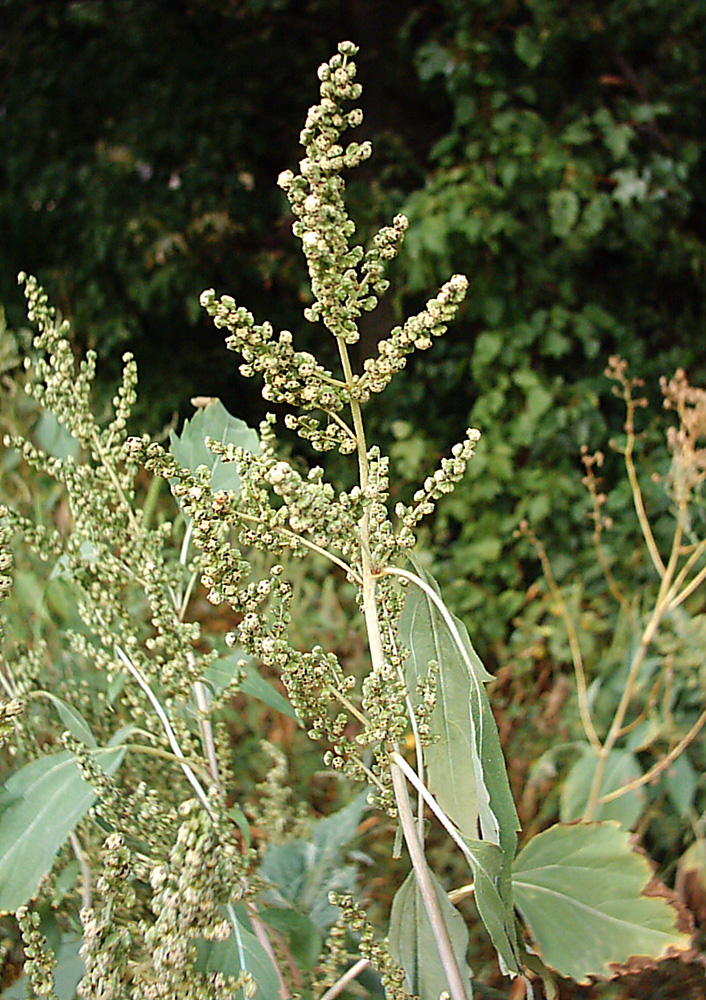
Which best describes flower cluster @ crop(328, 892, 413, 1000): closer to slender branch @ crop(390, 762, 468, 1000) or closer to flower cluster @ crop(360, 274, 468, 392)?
slender branch @ crop(390, 762, 468, 1000)

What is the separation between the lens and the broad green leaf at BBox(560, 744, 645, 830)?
4.31 ft

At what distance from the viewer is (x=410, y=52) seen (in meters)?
2.86

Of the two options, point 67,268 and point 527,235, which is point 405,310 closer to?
point 527,235

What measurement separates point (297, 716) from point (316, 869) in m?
0.37

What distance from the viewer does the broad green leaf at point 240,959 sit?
51 cm

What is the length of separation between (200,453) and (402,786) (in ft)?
1.01

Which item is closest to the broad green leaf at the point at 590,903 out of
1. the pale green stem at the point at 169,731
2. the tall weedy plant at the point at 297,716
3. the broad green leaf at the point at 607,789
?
the tall weedy plant at the point at 297,716

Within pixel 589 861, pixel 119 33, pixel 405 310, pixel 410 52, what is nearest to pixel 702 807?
pixel 589 861

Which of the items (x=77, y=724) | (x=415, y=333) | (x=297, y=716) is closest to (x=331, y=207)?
(x=415, y=333)

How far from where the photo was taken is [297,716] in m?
0.48

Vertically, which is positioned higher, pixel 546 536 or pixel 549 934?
pixel 546 536

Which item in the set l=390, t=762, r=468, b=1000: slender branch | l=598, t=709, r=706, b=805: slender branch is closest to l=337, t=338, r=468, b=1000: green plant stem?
l=390, t=762, r=468, b=1000: slender branch

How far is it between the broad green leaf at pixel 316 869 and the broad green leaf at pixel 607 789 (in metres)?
0.57

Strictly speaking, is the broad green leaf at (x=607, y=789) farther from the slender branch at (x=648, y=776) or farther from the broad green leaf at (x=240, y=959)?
the broad green leaf at (x=240, y=959)
